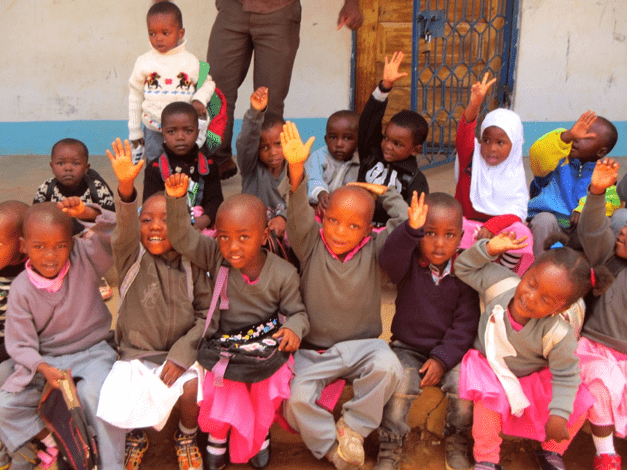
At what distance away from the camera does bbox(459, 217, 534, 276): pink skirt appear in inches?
118

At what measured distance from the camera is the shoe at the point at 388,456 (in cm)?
254

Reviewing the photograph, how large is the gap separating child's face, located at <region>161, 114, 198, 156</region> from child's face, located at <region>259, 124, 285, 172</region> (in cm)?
36

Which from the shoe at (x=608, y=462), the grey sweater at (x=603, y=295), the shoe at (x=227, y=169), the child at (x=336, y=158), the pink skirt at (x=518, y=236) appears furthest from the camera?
the shoe at (x=227, y=169)

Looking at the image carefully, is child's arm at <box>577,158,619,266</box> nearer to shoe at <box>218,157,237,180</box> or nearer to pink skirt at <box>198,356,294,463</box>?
pink skirt at <box>198,356,294,463</box>

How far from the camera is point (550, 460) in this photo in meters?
Result: 2.55

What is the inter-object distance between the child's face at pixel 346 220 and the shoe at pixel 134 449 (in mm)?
1064

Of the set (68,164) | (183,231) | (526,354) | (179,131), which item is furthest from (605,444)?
(68,164)

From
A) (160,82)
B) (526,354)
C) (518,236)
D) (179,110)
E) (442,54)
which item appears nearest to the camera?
(526,354)

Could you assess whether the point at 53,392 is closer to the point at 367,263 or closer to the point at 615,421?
the point at 367,263

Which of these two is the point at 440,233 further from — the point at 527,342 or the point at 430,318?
the point at 527,342

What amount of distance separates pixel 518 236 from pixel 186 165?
166 centimetres

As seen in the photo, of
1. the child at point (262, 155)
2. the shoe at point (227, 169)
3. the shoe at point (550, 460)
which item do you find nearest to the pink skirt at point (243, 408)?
the child at point (262, 155)

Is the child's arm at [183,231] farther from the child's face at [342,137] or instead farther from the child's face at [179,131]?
the child's face at [342,137]

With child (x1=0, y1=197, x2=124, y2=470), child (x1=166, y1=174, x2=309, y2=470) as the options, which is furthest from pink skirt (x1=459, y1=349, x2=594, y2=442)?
child (x1=0, y1=197, x2=124, y2=470)
